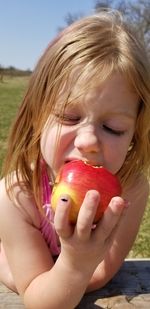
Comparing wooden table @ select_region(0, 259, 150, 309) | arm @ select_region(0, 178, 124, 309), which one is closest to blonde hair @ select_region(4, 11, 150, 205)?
arm @ select_region(0, 178, 124, 309)

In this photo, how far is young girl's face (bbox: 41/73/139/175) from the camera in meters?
1.43

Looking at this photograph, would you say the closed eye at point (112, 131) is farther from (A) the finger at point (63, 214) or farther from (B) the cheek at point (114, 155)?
(A) the finger at point (63, 214)

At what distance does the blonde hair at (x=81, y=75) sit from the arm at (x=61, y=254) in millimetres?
125

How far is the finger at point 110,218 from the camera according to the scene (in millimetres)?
1231

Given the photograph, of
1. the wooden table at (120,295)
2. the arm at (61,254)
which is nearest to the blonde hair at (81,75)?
the arm at (61,254)

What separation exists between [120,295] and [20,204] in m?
0.47

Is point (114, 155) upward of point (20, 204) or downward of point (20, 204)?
upward

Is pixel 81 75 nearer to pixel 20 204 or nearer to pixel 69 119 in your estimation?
pixel 69 119

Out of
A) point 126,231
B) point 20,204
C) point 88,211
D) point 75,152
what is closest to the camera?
point 88,211

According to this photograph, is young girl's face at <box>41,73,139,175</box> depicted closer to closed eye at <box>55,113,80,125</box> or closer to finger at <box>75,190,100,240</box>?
closed eye at <box>55,113,80,125</box>

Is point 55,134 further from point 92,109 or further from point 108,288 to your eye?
point 108,288

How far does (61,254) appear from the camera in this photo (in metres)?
1.37

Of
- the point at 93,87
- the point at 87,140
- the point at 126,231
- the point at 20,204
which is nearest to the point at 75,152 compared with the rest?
the point at 87,140

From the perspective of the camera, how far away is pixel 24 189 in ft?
5.70
